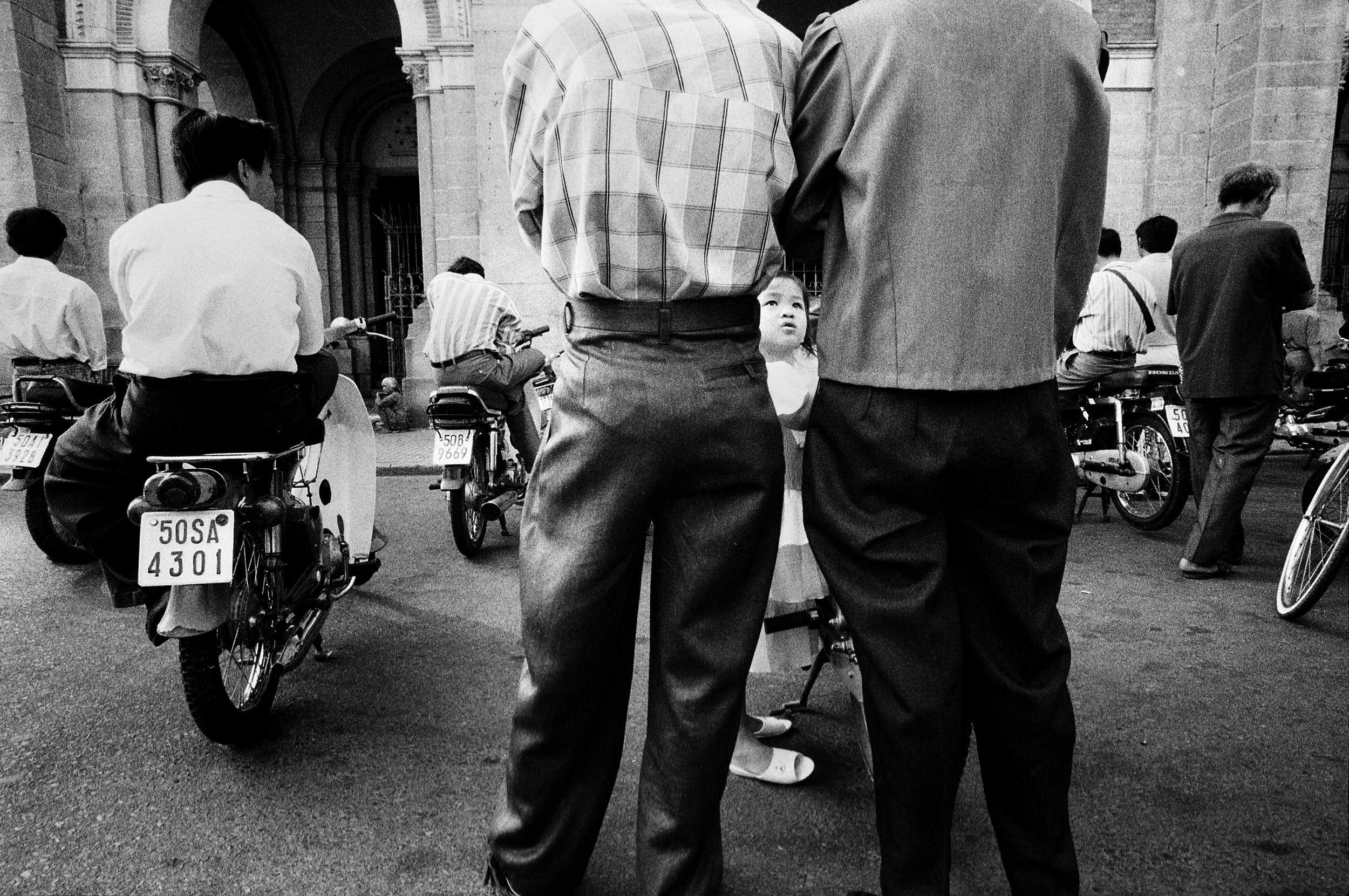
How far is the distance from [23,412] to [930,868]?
204 inches

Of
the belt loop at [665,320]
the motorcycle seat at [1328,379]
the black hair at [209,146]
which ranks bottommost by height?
the motorcycle seat at [1328,379]

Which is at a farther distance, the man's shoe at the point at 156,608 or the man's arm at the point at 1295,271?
the man's arm at the point at 1295,271

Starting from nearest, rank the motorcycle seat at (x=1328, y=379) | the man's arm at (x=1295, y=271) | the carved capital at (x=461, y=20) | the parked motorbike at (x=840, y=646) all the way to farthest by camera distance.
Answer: the parked motorbike at (x=840, y=646) < the man's arm at (x=1295, y=271) < the motorcycle seat at (x=1328, y=379) < the carved capital at (x=461, y=20)

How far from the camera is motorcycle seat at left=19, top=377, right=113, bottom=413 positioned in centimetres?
501

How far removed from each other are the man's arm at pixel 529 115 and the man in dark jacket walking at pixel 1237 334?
157 inches

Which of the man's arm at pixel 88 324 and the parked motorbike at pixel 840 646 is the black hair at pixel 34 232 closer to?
the man's arm at pixel 88 324

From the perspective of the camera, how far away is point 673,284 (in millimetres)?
1790

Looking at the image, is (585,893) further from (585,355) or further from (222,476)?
(222,476)

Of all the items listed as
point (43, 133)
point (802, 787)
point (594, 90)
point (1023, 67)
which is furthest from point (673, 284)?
point (43, 133)

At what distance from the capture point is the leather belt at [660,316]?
180 centimetres

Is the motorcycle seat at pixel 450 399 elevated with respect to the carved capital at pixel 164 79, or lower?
lower

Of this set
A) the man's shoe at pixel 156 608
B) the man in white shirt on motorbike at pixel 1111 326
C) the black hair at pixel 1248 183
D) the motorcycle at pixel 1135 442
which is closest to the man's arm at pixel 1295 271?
the black hair at pixel 1248 183

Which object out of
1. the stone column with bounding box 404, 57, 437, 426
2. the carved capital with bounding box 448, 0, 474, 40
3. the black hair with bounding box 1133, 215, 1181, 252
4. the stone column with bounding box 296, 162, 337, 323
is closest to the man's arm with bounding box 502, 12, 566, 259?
the black hair with bounding box 1133, 215, 1181, 252

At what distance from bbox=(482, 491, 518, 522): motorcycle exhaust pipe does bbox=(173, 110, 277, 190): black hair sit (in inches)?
102
